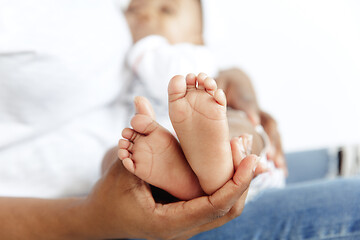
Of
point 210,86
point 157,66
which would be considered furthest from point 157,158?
point 157,66

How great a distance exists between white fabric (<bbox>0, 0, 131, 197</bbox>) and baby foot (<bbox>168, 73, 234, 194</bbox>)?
298 millimetres

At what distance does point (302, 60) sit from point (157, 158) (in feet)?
3.70

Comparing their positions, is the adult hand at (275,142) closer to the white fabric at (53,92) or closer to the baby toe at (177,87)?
the white fabric at (53,92)

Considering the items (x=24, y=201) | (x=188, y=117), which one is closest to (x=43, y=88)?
(x=24, y=201)

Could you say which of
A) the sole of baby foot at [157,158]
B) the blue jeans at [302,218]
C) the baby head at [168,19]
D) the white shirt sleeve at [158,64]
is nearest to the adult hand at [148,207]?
the sole of baby foot at [157,158]

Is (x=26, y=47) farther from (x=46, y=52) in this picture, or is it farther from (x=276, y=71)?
(x=276, y=71)

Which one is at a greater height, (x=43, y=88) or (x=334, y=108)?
(x=43, y=88)

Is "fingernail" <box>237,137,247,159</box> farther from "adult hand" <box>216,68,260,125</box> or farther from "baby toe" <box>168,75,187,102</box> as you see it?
"adult hand" <box>216,68,260,125</box>

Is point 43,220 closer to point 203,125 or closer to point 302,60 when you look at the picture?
point 203,125

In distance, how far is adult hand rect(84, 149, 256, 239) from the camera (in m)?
0.43

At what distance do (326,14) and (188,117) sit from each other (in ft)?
4.06

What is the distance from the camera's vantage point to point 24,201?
517mm

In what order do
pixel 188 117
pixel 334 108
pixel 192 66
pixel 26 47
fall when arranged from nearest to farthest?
pixel 188 117, pixel 26 47, pixel 192 66, pixel 334 108

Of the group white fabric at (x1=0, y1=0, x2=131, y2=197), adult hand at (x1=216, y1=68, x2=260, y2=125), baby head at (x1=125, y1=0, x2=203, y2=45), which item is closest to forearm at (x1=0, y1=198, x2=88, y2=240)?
white fabric at (x1=0, y1=0, x2=131, y2=197)
